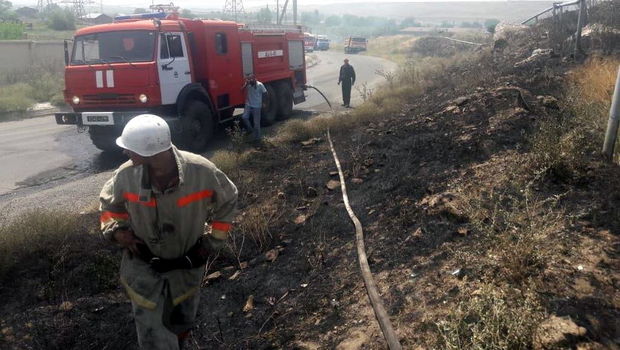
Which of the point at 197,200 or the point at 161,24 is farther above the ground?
the point at 161,24

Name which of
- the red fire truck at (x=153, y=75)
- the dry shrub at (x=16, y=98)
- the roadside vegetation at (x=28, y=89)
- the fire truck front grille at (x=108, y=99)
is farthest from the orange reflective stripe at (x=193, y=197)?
the dry shrub at (x=16, y=98)

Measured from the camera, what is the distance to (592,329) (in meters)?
2.52

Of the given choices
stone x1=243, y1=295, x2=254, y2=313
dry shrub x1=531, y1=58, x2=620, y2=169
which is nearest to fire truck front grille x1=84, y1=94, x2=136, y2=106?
stone x1=243, y1=295, x2=254, y2=313

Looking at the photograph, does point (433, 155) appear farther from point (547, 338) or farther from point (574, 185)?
point (547, 338)

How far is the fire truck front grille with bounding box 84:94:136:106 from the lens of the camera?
806 centimetres

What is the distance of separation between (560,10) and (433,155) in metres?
9.62

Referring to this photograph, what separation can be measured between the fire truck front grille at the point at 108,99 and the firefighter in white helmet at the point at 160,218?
5721mm

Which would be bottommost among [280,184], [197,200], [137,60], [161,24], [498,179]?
[280,184]

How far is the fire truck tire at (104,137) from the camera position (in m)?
8.59

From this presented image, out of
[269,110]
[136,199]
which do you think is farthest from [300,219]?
[269,110]

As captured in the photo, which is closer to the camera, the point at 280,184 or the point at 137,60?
the point at 280,184

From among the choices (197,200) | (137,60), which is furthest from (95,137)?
(197,200)

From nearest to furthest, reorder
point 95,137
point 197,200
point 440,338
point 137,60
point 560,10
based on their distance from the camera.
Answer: point 440,338 < point 197,200 < point 137,60 < point 95,137 < point 560,10

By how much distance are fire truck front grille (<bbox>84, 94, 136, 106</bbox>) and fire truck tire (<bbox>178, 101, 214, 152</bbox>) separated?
0.94 m
